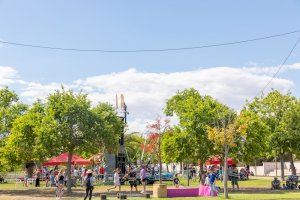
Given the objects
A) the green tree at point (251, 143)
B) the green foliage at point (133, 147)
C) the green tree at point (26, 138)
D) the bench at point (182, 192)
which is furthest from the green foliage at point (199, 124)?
the green foliage at point (133, 147)

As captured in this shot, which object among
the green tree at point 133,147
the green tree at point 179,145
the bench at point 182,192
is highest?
the green tree at point 133,147

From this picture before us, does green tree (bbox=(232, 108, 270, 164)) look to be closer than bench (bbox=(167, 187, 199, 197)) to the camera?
No

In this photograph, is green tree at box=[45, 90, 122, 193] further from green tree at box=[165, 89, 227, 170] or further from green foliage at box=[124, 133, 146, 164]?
green foliage at box=[124, 133, 146, 164]

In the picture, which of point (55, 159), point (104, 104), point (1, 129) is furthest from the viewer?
point (55, 159)

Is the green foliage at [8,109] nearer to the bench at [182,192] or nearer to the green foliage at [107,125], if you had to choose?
the green foliage at [107,125]

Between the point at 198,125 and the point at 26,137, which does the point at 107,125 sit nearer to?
the point at 26,137

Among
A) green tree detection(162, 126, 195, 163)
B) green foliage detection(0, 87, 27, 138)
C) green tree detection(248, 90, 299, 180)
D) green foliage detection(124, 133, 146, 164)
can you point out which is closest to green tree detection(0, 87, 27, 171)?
green foliage detection(0, 87, 27, 138)

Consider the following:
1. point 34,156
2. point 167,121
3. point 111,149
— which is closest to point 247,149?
point 111,149

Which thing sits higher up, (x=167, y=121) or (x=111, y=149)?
(x=167, y=121)

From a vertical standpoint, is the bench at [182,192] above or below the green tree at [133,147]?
below

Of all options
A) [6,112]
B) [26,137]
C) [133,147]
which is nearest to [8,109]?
[6,112]

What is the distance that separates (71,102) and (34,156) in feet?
16.9

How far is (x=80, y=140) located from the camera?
37250 mm

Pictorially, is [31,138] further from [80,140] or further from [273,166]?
[273,166]
